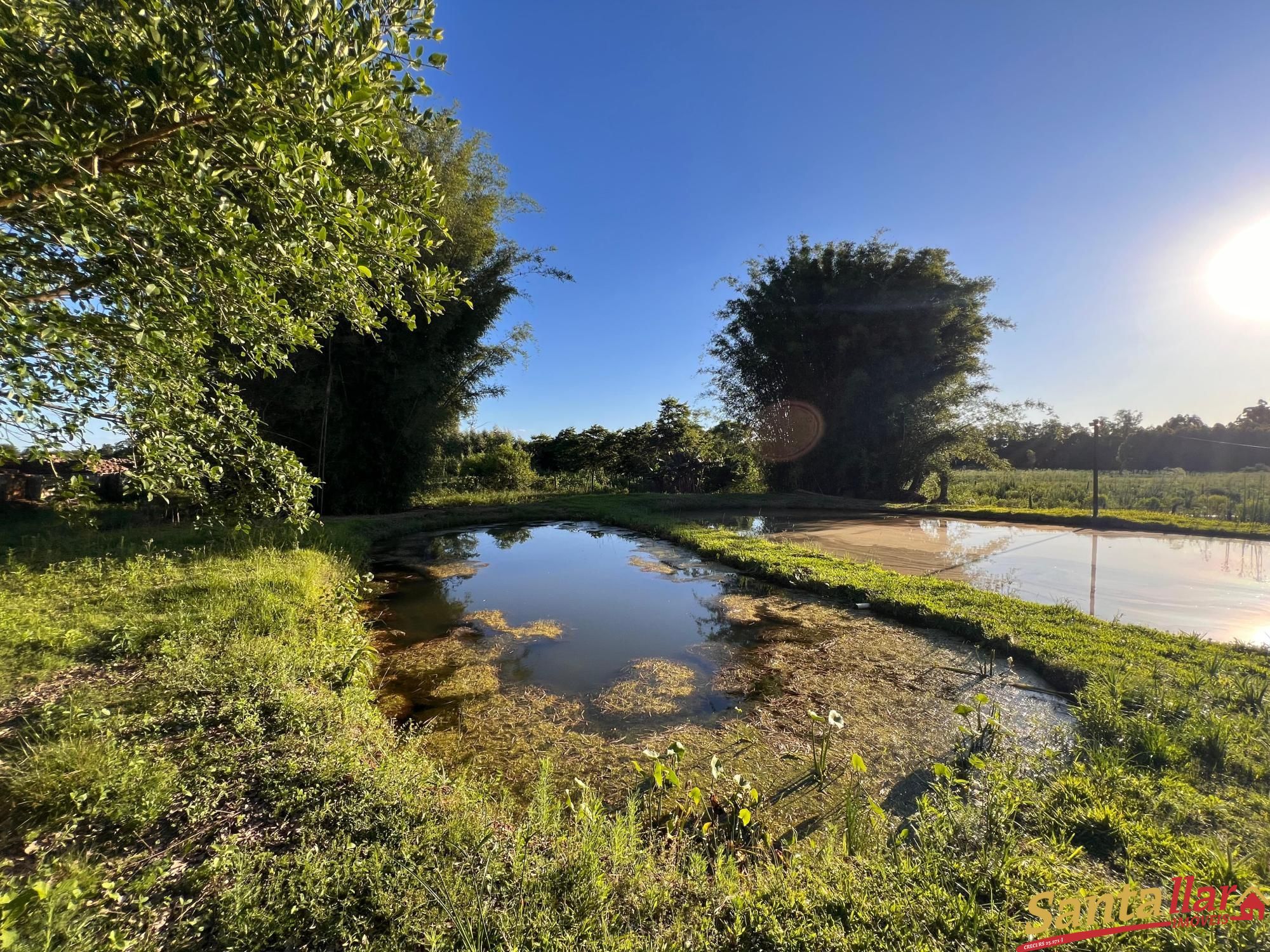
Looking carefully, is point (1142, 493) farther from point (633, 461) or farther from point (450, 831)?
point (450, 831)

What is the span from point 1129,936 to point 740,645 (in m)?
3.12

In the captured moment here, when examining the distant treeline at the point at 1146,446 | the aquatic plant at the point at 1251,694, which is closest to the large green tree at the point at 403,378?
the aquatic plant at the point at 1251,694

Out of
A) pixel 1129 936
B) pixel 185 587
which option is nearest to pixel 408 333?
pixel 185 587

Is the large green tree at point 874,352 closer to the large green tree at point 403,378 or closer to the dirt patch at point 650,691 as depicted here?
the large green tree at point 403,378

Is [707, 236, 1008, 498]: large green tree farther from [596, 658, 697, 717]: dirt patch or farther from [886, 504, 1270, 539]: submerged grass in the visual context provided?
[596, 658, 697, 717]: dirt patch

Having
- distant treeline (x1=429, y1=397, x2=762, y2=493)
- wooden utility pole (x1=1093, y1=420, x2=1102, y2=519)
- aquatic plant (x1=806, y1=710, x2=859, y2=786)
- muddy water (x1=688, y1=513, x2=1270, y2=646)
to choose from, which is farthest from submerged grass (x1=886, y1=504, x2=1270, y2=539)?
aquatic plant (x1=806, y1=710, x2=859, y2=786)

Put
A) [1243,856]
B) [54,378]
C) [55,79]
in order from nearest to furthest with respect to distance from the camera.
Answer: [55,79]
[1243,856]
[54,378]

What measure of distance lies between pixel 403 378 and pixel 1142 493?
19414 millimetres

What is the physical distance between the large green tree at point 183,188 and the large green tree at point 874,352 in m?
15.5

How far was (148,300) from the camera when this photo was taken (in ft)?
7.21

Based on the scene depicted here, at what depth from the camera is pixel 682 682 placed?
3.75 m

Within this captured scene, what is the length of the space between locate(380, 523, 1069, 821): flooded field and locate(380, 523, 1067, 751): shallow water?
0.7 inches

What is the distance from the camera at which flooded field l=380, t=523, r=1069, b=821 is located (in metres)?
2.79

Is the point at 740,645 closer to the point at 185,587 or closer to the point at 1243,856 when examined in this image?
the point at 1243,856
